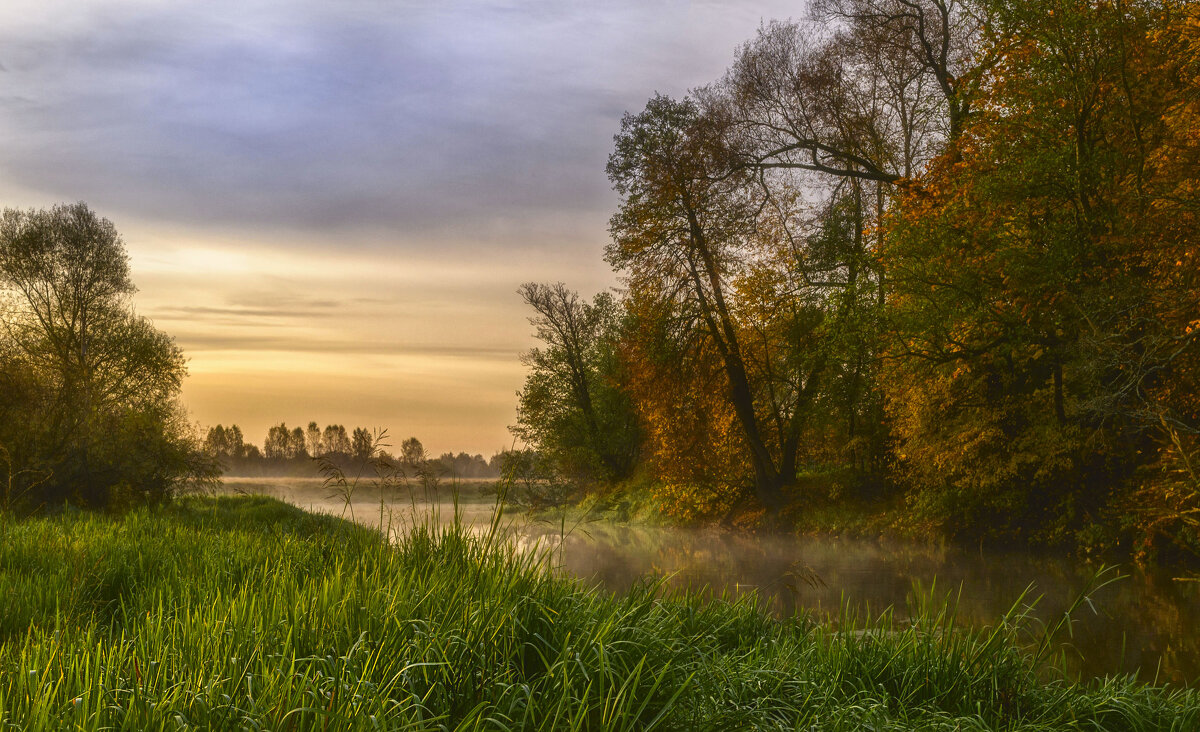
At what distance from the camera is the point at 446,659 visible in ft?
10.3

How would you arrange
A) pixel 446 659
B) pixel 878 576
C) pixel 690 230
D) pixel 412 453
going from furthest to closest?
pixel 690 230
pixel 878 576
pixel 412 453
pixel 446 659

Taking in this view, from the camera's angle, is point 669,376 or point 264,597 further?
point 669,376

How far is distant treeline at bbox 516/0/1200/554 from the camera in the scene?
44.1 feet

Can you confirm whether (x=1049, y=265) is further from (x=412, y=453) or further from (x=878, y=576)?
(x=412, y=453)

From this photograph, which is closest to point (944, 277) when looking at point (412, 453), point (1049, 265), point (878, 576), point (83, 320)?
point (1049, 265)

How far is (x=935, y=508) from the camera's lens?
17906 mm

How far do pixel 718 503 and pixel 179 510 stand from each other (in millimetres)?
14929

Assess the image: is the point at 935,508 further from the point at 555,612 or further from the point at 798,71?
the point at 555,612

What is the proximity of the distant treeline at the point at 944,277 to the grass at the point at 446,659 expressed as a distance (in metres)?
5.09

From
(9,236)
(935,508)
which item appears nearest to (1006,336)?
(935,508)

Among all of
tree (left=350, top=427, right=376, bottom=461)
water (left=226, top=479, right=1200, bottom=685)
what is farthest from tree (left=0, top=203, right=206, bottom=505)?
tree (left=350, top=427, right=376, bottom=461)

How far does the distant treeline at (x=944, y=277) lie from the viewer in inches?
529

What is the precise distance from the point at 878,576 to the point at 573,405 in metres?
20.8

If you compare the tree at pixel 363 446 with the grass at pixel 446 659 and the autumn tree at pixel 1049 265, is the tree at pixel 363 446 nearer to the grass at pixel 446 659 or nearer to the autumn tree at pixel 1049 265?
the grass at pixel 446 659
